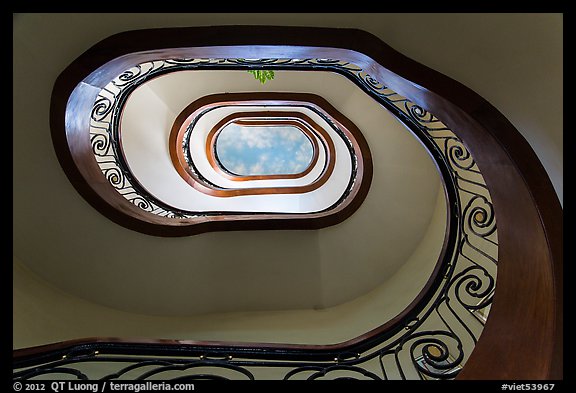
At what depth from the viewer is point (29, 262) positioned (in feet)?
11.7

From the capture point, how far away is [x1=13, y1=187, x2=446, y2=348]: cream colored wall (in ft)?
11.3

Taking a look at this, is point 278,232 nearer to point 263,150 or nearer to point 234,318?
point 234,318

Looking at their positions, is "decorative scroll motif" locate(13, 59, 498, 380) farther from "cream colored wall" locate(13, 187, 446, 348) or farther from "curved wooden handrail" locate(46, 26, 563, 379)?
"cream colored wall" locate(13, 187, 446, 348)

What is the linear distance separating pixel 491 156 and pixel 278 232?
292 centimetres

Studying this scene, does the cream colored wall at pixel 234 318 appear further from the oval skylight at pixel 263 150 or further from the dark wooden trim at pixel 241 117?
the oval skylight at pixel 263 150

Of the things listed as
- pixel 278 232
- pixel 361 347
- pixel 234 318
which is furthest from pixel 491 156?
pixel 234 318

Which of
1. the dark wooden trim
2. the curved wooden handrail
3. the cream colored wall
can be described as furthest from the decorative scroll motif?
the dark wooden trim

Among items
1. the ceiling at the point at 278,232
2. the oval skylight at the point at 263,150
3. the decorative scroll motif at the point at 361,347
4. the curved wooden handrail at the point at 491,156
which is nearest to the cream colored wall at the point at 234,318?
the ceiling at the point at 278,232

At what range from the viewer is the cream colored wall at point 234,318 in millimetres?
3455

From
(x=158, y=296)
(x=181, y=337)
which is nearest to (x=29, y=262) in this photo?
(x=158, y=296)

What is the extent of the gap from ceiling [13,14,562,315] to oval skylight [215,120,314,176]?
11.3 ft

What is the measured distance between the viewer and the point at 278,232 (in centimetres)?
445

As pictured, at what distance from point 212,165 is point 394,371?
6.94 meters
